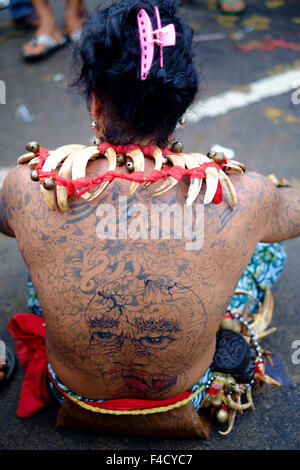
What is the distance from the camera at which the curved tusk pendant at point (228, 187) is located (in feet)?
3.92

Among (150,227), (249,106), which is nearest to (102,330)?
(150,227)

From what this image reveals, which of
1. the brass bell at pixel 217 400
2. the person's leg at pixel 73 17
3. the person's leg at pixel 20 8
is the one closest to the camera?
the brass bell at pixel 217 400

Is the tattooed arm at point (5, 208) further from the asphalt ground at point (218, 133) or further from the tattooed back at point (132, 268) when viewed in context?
the asphalt ground at point (218, 133)

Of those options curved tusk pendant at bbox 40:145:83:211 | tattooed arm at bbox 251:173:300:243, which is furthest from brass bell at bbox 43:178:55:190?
tattooed arm at bbox 251:173:300:243

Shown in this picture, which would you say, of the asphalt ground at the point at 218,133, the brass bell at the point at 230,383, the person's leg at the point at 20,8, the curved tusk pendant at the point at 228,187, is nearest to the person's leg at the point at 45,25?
the asphalt ground at the point at 218,133

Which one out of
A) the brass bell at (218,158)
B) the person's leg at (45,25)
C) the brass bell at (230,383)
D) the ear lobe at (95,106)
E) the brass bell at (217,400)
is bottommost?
the brass bell at (217,400)

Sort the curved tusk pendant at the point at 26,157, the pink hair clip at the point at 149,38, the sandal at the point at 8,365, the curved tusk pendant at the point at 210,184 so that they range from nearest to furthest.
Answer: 1. the pink hair clip at the point at 149,38
2. the curved tusk pendant at the point at 210,184
3. the curved tusk pendant at the point at 26,157
4. the sandal at the point at 8,365

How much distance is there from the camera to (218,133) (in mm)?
3113

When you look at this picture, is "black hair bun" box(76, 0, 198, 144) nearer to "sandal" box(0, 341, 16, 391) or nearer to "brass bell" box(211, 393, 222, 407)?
"brass bell" box(211, 393, 222, 407)

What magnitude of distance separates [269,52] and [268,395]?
3.32 metres

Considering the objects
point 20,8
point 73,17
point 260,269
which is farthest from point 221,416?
point 20,8

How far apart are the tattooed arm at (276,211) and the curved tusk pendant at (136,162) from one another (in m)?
0.40

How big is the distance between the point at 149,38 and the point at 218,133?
7.01ft

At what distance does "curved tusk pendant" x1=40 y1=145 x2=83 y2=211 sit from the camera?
3.74 ft
